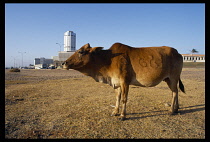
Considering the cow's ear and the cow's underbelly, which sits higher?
the cow's ear

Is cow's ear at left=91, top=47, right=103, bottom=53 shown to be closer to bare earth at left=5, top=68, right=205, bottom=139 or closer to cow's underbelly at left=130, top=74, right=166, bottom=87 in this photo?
cow's underbelly at left=130, top=74, right=166, bottom=87

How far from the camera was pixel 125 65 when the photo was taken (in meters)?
6.00

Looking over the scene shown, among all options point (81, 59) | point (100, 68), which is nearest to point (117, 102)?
point (100, 68)

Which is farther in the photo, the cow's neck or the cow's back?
the cow's neck

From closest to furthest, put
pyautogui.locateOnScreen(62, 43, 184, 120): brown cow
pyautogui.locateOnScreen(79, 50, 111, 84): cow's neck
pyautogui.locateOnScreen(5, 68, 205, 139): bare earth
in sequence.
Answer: pyautogui.locateOnScreen(5, 68, 205, 139): bare earth < pyautogui.locateOnScreen(62, 43, 184, 120): brown cow < pyautogui.locateOnScreen(79, 50, 111, 84): cow's neck

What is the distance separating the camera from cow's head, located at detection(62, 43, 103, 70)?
620cm

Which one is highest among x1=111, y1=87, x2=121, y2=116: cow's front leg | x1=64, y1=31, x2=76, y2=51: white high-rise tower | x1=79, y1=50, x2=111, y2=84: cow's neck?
x1=64, y1=31, x2=76, y2=51: white high-rise tower

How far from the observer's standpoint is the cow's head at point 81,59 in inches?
244

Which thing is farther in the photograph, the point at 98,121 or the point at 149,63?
the point at 149,63

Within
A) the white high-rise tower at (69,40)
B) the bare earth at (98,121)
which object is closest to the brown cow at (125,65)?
the bare earth at (98,121)

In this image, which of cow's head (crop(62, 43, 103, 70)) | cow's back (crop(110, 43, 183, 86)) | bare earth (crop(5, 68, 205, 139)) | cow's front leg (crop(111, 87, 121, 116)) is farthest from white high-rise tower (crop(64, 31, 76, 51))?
cow's front leg (crop(111, 87, 121, 116))

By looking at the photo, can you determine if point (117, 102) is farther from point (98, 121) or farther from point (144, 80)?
point (144, 80)

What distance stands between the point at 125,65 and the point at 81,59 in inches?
73.7
